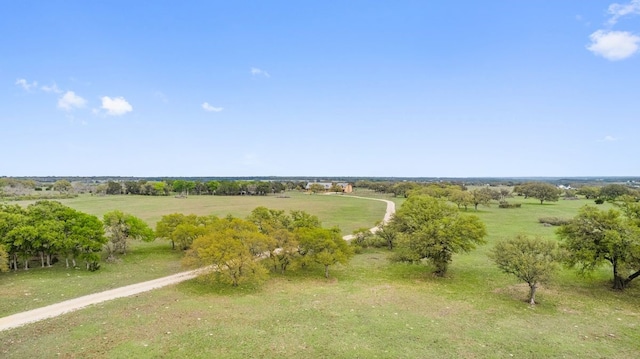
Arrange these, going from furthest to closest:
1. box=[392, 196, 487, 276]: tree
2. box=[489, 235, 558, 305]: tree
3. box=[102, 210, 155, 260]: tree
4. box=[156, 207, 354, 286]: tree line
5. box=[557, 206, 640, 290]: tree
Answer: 1. box=[102, 210, 155, 260]: tree
2. box=[392, 196, 487, 276]: tree
3. box=[156, 207, 354, 286]: tree line
4. box=[557, 206, 640, 290]: tree
5. box=[489, 235, 558, 305]: tree

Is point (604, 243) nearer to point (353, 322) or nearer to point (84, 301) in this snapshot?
point (353, 322)

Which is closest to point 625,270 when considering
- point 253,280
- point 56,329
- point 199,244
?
point 253,280

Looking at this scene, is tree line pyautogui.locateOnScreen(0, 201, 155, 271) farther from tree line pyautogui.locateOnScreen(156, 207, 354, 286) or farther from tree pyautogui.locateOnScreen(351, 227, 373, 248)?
tree pyautogui.locateOnScreen(351, 227, 373, 248)

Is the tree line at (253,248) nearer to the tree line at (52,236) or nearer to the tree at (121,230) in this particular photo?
the tree at (121,230)

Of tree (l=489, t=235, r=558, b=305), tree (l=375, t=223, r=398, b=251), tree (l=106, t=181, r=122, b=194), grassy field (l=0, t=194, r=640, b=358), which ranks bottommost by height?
grassy field (l=0, t=194, r=640, b=358)

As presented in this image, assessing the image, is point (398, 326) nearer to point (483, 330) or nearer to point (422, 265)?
point (483, 330)

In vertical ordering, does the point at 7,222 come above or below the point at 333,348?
above

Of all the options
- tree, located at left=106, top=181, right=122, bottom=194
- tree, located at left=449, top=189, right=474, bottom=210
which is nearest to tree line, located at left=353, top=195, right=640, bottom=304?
tree, located at left=449, top=189, right=474, bottom=210
